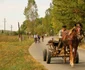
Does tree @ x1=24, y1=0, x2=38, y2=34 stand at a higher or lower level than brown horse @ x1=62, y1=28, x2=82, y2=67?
higher

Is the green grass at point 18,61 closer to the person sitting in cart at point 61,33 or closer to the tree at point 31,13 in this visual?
the person sitting in cart at point 61,33

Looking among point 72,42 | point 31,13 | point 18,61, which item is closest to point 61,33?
point 72,42

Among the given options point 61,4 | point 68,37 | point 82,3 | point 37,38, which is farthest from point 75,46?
point 37,38

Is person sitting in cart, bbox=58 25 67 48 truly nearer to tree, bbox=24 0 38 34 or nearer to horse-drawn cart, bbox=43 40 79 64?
horse-drawn cart, bbox=43 40 79 64

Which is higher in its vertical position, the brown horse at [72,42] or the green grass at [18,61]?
the brown horse at [72,42]

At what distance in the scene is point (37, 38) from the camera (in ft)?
202

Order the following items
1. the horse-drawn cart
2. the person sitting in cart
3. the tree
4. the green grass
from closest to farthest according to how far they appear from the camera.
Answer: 1. the green grass
2. the person sitting in cart
3. the horse-drawn cart
4. the tree

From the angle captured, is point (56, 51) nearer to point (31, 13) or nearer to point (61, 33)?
point (61, 33)

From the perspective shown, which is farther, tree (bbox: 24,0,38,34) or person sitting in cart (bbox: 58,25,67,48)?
tree (bbox: 24,0,38,34)

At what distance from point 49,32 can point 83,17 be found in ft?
378

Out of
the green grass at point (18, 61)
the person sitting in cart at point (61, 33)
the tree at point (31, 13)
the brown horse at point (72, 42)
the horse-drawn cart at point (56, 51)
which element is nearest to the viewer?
the brown horse at point (72, 42)

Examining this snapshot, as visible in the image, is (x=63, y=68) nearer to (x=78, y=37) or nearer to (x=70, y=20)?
(x=78, y=37)

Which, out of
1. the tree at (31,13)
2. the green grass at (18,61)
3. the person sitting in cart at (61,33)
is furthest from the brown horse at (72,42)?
the tree at (31,13)

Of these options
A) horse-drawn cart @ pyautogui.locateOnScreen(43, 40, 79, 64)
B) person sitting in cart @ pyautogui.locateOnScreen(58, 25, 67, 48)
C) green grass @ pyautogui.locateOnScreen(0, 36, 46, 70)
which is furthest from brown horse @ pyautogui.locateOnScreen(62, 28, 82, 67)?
green grass @ pyautogui.locateOnScreen(0, 36, 46, 70)
